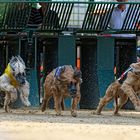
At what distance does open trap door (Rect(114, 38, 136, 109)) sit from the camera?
736 inches

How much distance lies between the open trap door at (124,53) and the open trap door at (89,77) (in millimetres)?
714

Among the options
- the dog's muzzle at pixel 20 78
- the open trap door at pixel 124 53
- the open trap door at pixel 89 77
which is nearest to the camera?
the dog's muzzle at pixel 20 78

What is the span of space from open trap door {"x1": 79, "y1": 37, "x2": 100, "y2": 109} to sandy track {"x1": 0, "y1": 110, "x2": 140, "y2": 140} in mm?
4359

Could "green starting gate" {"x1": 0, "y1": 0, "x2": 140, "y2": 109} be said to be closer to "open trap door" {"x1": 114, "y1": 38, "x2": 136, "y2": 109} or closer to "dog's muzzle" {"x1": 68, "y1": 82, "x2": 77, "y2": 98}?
"open trap door" {"x1": 114, "y1": 38, "x2": 136, "y2": 109}

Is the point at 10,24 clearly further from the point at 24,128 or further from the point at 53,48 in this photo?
the point at 24,128

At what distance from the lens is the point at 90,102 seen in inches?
727

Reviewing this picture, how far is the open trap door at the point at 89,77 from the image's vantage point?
18344mm

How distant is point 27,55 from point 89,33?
194 centimetres

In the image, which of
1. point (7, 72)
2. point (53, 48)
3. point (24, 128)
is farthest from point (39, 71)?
point (24, 128)

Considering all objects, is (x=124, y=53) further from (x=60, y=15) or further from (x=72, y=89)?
(x=72, y=89)

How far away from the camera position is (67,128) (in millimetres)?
11367

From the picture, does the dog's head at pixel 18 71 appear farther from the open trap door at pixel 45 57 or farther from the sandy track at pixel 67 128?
the open trap door at pixel 45 57

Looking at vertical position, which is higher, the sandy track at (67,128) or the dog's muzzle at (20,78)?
the dog's muzzle at (20,78)

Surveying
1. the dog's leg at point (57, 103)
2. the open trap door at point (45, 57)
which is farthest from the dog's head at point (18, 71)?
the open trap door at point (45, 57)
